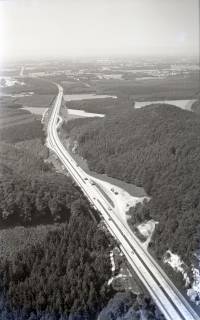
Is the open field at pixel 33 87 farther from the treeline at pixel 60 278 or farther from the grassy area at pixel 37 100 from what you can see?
the treeline at pixel 60 278

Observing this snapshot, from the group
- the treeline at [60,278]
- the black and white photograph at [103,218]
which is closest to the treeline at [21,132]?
the black and white photograph at [103,218]

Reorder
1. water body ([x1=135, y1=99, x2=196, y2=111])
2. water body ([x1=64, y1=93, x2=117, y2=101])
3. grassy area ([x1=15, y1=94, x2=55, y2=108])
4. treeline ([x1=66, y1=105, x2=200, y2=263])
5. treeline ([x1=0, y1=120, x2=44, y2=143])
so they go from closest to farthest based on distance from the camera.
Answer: treeline ([x1=66, y1=105, x2=200, y2=263]), treeline ([x1=0, y1=120, x2=44, y2=143]), water body ([x1=135, y1=99, x2=196, y2=111]), grassy area ([x1=15, y1=94, x2=55, y2=108]), water body ([x1=64, y1=93, x2=117, y2=101])

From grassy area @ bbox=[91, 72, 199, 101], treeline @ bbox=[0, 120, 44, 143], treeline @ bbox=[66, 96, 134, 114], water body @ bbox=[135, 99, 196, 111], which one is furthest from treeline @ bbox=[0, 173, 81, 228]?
grassy area @ bbox=[91, 72, 199, 101]

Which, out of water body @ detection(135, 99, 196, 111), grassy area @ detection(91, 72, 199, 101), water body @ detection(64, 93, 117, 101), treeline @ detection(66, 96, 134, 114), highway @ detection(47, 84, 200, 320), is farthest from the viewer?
grassy area @ detection(91, 72, 199, 101)

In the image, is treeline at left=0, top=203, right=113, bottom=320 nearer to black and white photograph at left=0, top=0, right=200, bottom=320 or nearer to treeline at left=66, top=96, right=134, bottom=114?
black and white photograph at left=0, top=0, right=200, bottom=320

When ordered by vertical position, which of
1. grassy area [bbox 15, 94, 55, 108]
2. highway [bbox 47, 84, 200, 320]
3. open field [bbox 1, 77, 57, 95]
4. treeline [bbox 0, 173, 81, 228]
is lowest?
highway [bbox 47, 84, 200, 320]

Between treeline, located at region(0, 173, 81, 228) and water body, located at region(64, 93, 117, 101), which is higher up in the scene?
water body, located at region(64, 93, 117, 101)

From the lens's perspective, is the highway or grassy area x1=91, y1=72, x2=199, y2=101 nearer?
the highway
